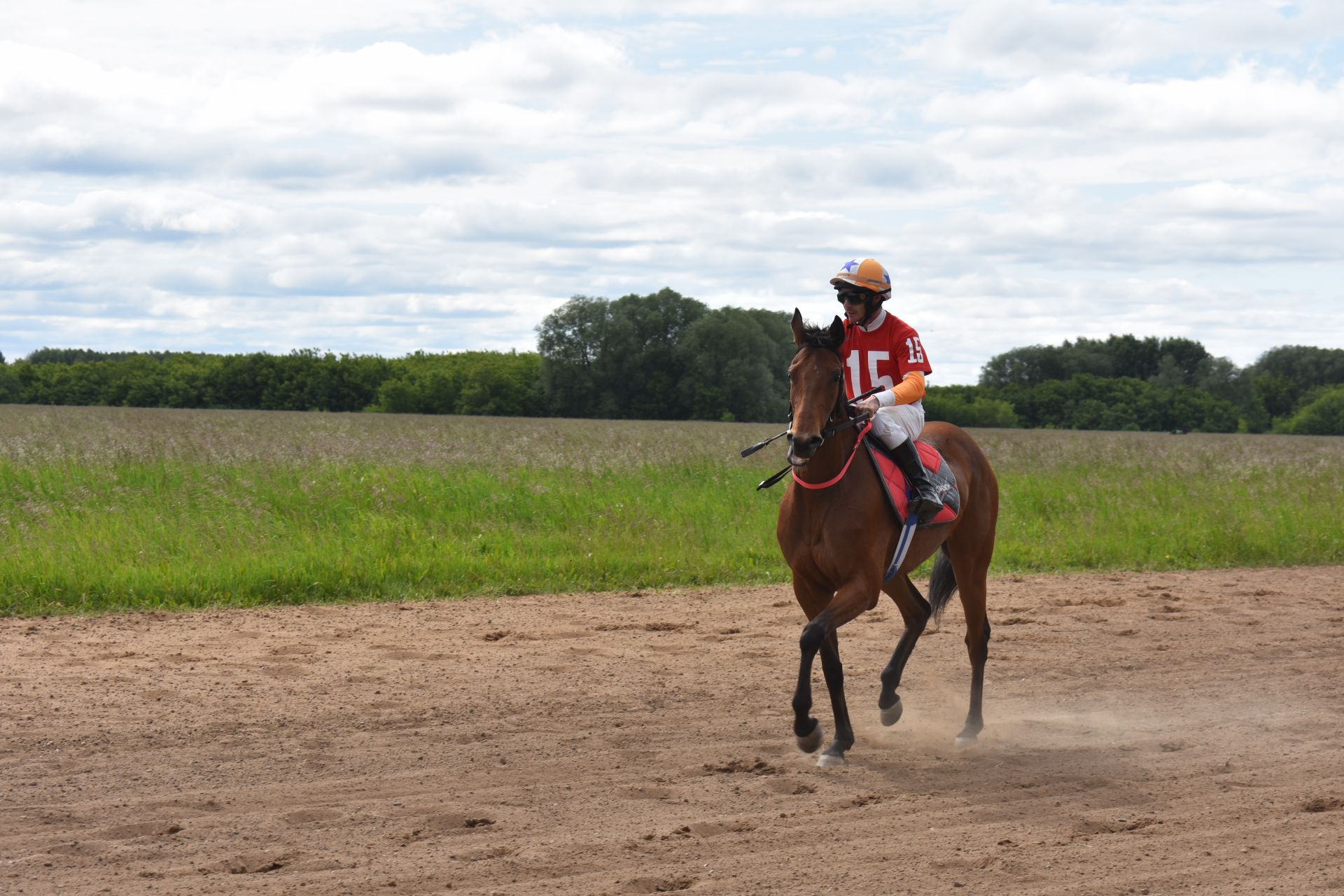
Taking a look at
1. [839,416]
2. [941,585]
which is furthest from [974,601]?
[839,416]

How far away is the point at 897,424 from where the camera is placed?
22.5 ft

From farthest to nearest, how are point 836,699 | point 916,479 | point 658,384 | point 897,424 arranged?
point 658,384 → point 897,424 → point 916,479 → point 836,699

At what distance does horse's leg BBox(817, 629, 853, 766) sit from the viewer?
247 inches

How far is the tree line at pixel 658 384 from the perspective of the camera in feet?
156

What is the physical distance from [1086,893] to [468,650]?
5316 millimetres

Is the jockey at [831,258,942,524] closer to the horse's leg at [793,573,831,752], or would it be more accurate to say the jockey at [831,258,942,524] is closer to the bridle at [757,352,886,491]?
the bridle at [757,352,886,491]

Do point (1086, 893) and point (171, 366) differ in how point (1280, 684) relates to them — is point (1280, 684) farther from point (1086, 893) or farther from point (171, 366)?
point (171, 366)

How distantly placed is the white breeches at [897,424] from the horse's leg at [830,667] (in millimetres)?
868

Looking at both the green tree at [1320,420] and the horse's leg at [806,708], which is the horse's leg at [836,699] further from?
the green tree at [1320,420]

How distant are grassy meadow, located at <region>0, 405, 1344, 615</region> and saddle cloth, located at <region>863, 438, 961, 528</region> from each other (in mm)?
5242

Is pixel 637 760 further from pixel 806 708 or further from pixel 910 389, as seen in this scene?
pixel 910 389

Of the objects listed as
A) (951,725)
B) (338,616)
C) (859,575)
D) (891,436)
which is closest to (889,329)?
(891,436)

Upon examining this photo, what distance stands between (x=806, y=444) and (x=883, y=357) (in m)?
1.16

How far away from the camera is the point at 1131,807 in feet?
17.9
